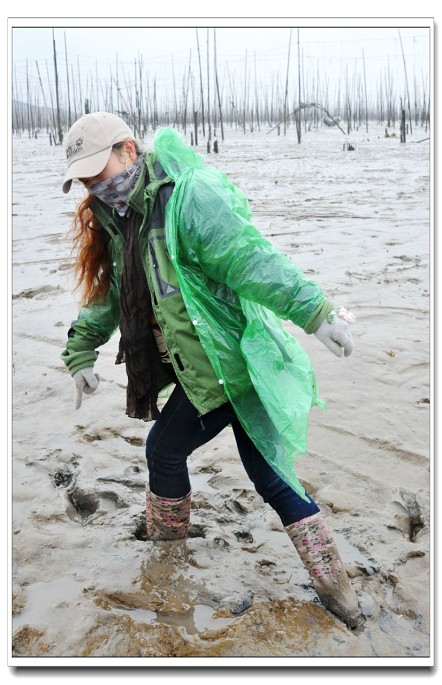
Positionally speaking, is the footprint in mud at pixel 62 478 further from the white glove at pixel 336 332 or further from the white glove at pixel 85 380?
the white glove at pixel 336 332

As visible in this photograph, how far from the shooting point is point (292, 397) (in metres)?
1.97

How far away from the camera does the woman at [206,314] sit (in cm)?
184

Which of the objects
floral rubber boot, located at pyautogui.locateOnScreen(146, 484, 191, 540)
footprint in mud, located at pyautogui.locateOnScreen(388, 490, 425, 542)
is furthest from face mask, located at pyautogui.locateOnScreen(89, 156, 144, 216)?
footprint in mud, located at pyautogui.locateOnScreen(388, 490, 425, 542)

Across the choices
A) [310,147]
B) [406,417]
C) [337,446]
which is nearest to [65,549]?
[337,446]

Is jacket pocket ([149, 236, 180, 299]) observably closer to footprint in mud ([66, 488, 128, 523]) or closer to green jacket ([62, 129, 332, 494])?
green jacket ([62, 129, 332, 494])

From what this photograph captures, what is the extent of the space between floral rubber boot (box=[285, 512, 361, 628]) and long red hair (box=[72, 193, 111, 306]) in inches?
38.2

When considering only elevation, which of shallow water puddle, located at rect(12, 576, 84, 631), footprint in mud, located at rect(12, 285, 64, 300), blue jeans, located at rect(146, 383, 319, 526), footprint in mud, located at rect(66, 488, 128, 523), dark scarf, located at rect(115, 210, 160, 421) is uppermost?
dark scarf, located at rect(115, 210, 160, 421)

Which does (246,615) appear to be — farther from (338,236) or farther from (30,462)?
(338,236)

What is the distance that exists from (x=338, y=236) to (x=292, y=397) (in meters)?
5.00

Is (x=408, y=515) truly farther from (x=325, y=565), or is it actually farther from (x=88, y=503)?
(x=88, y=503)

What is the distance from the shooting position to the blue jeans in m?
2.03

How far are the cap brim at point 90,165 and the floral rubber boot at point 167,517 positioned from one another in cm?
103

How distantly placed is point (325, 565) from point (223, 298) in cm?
83

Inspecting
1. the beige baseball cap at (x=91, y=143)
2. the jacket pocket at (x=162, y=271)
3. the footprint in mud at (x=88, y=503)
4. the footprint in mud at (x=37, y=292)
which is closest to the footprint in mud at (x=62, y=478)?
the footprint in mud at (x=88, y=503)
